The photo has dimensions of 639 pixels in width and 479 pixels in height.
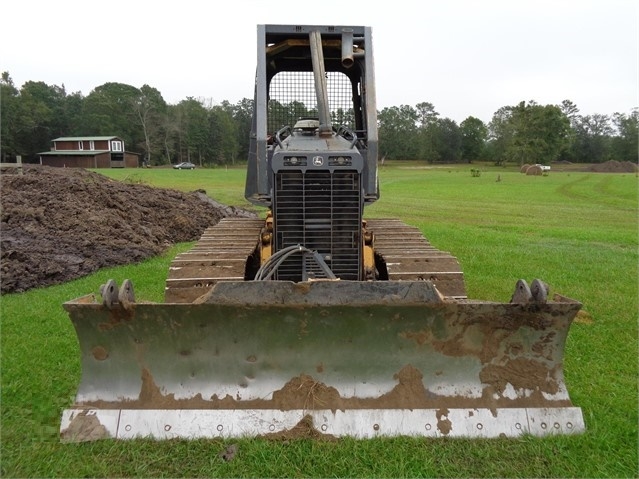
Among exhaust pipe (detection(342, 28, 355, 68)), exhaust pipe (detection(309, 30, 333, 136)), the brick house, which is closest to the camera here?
exhaust pipe (detection(309, 30, 333, 136))

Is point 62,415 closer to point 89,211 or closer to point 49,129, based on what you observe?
point 89,211

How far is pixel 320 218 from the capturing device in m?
4.28

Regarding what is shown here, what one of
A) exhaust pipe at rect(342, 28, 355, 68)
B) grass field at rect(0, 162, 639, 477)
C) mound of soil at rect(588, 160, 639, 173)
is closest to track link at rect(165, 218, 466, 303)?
grass field at rect(0, 162, 639, 477)

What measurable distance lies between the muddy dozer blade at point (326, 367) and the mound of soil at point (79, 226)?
3982mm

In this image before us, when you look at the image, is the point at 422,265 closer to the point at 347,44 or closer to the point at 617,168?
the point at 347,44

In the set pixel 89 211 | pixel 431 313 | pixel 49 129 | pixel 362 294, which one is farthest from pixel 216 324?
pixel 49 129

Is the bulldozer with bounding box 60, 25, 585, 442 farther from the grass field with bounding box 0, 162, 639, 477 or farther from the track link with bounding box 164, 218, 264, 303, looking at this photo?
the track link with bounding box 164, 218, 264, 303

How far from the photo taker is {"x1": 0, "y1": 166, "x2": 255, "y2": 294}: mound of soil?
7.11 meters

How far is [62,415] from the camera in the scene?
11.0 ft

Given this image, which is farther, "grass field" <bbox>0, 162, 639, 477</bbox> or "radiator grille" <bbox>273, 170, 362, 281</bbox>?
"radiator grille" <bbox>273, 170, 362, 281</bbox>

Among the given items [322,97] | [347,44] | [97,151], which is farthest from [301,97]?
[97,151]

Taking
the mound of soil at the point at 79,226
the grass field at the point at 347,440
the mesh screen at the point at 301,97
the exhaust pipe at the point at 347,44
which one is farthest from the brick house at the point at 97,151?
the exhaust pipe at the point at 347,44

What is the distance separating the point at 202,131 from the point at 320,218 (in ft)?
256

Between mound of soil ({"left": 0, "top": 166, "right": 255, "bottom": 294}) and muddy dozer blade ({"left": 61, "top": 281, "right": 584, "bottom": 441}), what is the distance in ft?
13.1
